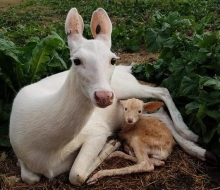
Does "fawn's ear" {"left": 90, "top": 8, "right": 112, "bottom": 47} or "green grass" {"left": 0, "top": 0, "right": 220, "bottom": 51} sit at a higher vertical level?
"fawn's ear" {"left": 90, "top": 8, "right": 112, "bottom": 47}

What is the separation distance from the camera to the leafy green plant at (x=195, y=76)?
484 centimetres

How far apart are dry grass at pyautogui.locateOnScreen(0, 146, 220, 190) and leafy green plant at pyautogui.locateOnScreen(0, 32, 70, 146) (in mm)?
899

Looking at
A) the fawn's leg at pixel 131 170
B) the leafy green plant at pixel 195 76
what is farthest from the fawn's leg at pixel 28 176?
the leafy green plant at pixel 195 76

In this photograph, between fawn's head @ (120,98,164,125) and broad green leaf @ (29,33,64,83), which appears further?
broad green leaf @ (29,33,64,83)

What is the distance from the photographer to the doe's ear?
4.21 m

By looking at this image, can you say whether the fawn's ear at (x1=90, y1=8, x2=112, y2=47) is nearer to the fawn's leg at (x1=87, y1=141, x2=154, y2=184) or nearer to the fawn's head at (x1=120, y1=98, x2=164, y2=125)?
the fawn's head at (x1=120, y1=98, x2=164, y2=125)

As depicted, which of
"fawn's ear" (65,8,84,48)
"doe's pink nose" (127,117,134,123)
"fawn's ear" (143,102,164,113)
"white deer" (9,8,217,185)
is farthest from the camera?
"fawn's ear" (143,102,164,113)

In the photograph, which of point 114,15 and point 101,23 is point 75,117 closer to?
point 101,23

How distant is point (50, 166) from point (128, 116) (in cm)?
104

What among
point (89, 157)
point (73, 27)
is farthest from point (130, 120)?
point (73, 27)

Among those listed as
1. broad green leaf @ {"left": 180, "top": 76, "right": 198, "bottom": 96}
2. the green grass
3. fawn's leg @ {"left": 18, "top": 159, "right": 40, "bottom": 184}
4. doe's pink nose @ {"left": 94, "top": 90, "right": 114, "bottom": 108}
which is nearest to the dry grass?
fawn's leg @ {"left": 18, "top": 159, "right": 40, "bottom": 184}

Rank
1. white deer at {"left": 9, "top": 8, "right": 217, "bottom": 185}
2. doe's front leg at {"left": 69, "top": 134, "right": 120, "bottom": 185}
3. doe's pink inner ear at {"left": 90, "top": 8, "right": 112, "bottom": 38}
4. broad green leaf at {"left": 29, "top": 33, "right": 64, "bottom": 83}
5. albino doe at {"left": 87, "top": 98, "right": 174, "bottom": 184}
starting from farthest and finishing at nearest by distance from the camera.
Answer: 1. broad green leaf at {"left": 29, "top": 33, "right": 64, "bottom": 83}
2. albino doe at {"left": 87, "top": 98, "right": 174, "bottom": 184}
3. doe's front leg at {"left": 69, "top": 134, "right": 120, "bottom": 185}
4. doe's pink inner ear at {"left": 90, "top": 8, "right": 112, "bottom": 38}
5. white deer at {"left": 9, "top": 8, "right": 217, "bottom": 185}

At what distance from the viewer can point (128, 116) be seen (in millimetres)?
5023

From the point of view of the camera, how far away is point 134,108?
5.15 meters
